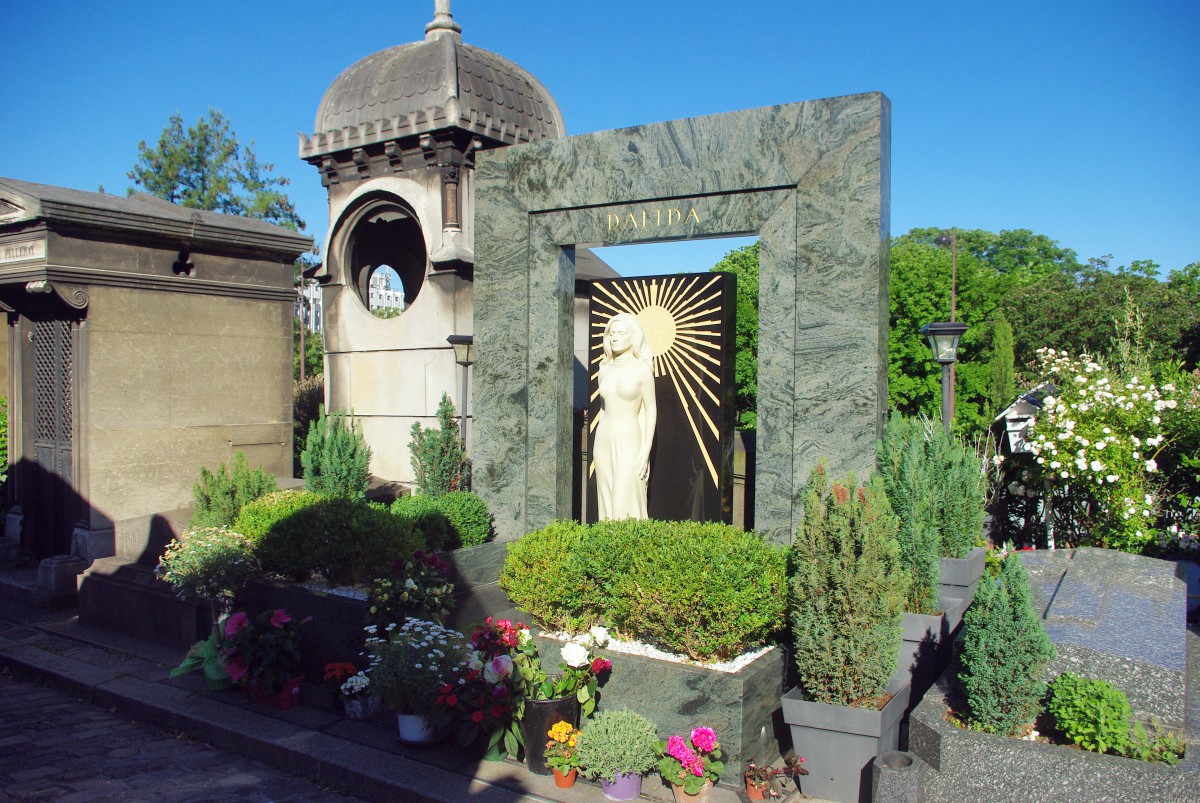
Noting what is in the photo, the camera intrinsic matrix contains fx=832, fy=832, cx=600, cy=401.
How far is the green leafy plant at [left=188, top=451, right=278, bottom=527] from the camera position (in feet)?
29.6

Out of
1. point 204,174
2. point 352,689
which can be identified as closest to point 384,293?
point 204,174

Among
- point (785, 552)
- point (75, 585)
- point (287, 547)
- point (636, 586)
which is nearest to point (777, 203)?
point (785, 552)

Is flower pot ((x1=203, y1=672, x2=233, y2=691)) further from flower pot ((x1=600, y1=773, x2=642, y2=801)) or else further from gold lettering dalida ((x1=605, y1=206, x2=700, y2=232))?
gold lettering dalida ((x1=605, y1=206, x2=700, y2=232))

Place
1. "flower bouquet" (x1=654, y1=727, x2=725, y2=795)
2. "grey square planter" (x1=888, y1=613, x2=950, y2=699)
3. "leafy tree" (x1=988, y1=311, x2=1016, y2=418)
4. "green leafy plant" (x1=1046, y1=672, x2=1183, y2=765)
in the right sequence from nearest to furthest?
"green leafy plant" (x1=1046, y1=672, x2=1183, y2=765) < "flower bouquet" (x1=654, y1=727, x2=725, y2=795) < "grey square planter" (x1=888, y1=613, x2=950, y2=699) < "leafy tree" (x1=988, y1=311, x2=1016, y2=418)

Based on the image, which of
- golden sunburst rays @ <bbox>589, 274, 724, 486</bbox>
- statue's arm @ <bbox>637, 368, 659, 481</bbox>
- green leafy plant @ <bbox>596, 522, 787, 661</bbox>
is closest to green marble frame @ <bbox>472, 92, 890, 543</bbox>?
golden sunburst rays @ <bbox>589, 274, 724, 486</bbox>

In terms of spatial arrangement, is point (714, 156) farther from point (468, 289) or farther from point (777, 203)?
point (468, 289)

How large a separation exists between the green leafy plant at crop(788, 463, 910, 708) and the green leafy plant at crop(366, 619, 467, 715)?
90.5 inches

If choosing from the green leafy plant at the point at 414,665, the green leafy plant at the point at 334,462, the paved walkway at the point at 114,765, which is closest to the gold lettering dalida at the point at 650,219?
the green leafy plant at the point at 414,665

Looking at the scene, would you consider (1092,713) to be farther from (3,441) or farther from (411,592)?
(3,441)

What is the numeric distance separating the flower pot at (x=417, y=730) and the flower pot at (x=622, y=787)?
1.26 meters

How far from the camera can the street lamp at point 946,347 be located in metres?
9.32

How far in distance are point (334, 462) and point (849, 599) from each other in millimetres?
7377

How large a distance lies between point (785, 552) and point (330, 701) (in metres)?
3.65

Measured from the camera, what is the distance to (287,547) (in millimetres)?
7398
